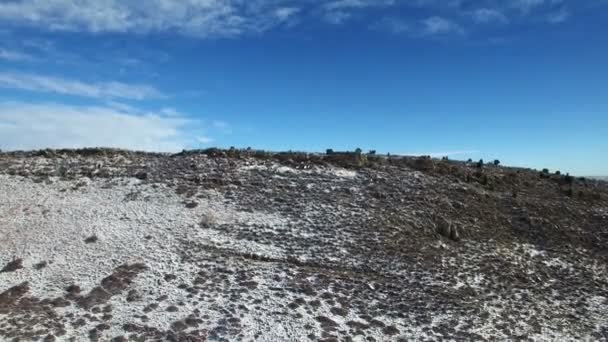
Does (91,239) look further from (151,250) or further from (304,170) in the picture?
(304,170)

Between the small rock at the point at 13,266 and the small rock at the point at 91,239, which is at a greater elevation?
the small rock at the point at 91,239

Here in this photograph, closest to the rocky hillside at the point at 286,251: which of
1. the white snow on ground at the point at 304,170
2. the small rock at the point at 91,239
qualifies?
the small rock at the point at 91,239

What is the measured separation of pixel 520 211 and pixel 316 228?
41.7 ft

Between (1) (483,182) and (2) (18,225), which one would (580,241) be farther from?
(2) (18,225)

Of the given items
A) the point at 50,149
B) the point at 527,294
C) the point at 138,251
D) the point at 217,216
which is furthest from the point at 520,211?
the point at 50,149

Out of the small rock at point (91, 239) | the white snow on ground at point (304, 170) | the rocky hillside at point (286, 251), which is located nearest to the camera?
the rocky hillside at point (286, 251)

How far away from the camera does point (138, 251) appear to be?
19.4m

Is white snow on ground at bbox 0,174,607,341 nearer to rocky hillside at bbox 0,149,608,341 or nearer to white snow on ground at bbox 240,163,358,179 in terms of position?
rocky hillside at bbox 0,149,608,341

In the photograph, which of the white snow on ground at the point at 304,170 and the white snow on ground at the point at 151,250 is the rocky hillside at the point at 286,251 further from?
the white snow on ground at the point at 304,170

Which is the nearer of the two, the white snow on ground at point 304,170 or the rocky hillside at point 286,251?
the rocky hillside at point 286,251

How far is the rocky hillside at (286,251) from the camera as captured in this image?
15.8 metres

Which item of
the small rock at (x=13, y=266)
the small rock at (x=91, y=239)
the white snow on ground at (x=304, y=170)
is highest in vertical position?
the white snow on ground at (x=304, y=170)

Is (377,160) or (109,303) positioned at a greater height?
(377,160)

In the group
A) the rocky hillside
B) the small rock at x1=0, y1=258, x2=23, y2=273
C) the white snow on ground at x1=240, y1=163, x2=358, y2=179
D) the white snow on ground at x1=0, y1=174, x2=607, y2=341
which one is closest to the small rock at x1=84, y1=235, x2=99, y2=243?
the rocky hillside
